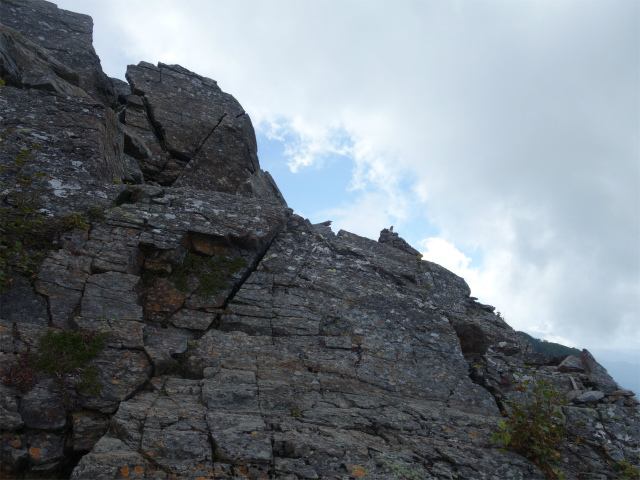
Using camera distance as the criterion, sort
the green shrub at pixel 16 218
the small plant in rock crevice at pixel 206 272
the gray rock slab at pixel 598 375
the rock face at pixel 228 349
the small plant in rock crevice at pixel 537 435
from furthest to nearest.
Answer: the gray rock slab at pixel 598 375 → the small plant in rock crevice at pixel 206 272 → the green shrub at pixel 16 218 → the small plant in rock crevice at pixel 537 435 → the rock face at pixel 228 349

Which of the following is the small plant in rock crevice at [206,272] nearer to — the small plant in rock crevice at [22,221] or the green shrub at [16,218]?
the small plant in rock crevice at [22,221]

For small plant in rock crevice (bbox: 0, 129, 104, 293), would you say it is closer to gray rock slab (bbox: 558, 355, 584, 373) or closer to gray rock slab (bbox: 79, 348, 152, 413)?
gray rock slab (bbox: 79, 348, 152, 413)

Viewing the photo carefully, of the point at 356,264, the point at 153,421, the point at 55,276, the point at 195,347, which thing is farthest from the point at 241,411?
the point at 356,264

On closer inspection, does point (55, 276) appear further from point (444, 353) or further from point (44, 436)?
point (444, 353)

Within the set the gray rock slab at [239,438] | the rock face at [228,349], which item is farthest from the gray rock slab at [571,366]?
the gray rock slab at [239,438]

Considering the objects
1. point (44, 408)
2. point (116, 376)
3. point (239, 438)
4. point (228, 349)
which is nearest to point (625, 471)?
point (239, 438)

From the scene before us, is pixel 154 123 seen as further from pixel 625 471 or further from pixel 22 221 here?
pixel 625 471

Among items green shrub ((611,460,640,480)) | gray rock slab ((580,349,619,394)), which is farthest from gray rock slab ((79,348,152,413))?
gray rock slab ((580,349,619,394))

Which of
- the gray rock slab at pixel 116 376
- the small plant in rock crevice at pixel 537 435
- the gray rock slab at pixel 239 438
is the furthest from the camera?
the small plant in rock crevice at pixel 537 435

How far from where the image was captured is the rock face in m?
6.47

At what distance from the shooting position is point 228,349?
935cm

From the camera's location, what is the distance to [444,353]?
35.5 ft

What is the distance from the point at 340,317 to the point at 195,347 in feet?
12.7

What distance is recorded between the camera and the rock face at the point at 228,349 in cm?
647
